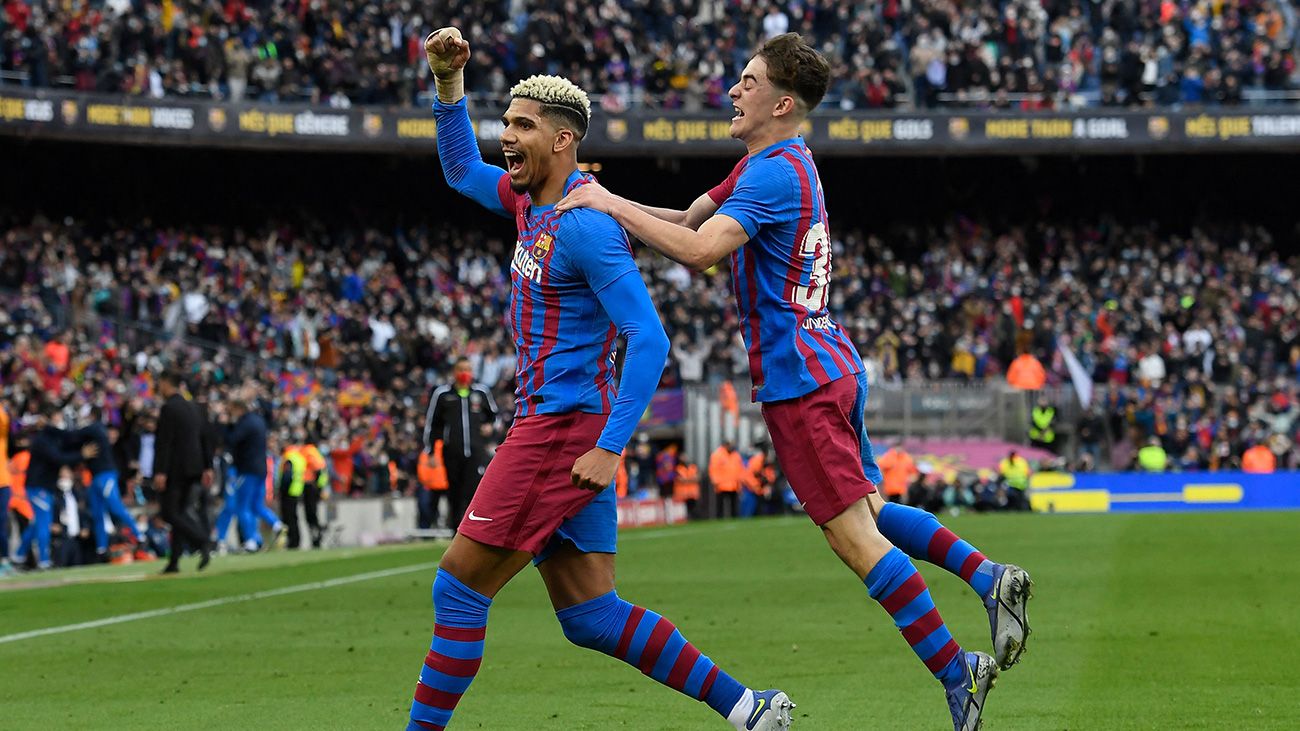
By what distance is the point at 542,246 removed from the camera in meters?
5.85

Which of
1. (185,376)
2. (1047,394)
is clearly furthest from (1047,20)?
(185,376)

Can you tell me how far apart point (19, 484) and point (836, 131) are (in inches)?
A: 924

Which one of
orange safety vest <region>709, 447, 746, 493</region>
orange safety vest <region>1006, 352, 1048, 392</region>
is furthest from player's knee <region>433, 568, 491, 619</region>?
orange safety vest <region>1006, 352, 1048, 392</region>

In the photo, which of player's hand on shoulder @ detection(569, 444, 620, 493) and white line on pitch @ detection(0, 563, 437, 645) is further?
white line on pitch @ detection(0, 563, 437, 645)

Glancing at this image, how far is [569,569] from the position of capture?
19.4 ft

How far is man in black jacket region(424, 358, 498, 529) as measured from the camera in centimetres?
1942

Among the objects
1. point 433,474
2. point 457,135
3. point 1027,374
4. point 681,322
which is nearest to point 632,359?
point 457,135

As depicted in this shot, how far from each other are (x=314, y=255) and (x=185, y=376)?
37.6 feet

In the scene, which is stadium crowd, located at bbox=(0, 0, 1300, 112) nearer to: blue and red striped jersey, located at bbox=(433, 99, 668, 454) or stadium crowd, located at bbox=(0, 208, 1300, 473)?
stadium crowd, located at bbox=(0, 208, 1300, 473)

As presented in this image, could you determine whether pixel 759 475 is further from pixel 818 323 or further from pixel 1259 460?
pixel 818 323

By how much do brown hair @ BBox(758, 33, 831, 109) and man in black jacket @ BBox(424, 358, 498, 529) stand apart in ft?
43.9

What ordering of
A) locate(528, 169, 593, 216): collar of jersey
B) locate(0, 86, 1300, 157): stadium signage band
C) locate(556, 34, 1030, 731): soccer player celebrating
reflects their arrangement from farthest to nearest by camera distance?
locate(0, 86, 1300, 157): stadium signage band
locate(556, 34, 1030, 731): soccer player celebrating
locate(528, 169, 593, 216): collar of jersey

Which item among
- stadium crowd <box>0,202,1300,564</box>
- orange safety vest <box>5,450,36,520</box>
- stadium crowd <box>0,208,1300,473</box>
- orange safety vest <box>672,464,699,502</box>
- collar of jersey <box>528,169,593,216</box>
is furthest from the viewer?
stadium crowd <box>0,208,1300,473</box>

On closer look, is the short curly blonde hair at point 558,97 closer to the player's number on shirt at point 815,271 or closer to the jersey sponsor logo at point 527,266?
the jersey sponsor logo at point 527,266
